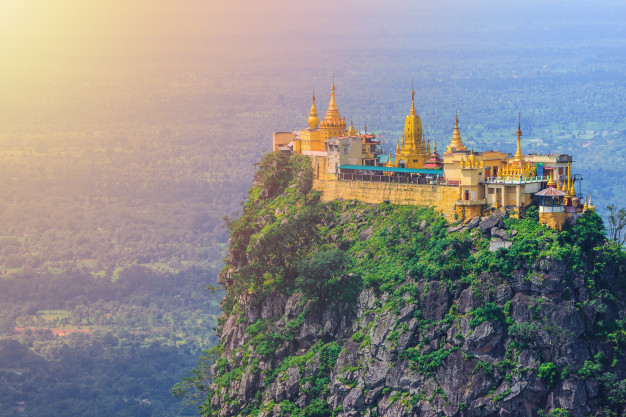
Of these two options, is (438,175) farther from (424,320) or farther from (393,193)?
(424,320)

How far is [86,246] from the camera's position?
15525 cm

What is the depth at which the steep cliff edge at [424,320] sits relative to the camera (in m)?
59.2

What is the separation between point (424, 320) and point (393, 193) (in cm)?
920

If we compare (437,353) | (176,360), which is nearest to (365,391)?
(437,353)

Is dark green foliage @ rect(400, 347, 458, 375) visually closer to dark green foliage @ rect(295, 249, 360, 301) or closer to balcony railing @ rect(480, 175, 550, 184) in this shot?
dark green foliage @ rect(295, 249, 360, 301)

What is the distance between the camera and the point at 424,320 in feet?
202

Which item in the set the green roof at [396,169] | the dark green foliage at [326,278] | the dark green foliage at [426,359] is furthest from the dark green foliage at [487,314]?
the green roof at [396,169]

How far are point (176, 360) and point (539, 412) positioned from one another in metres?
66.4

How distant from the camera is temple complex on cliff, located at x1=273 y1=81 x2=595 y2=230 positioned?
63.0 m

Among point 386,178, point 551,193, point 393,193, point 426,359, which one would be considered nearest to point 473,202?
point 551,193

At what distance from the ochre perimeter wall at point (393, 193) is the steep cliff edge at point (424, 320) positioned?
1.58 ft

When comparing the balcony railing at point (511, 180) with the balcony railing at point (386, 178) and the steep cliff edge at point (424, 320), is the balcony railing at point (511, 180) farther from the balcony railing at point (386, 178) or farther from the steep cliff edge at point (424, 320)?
the balcony railing at point (386, 178)

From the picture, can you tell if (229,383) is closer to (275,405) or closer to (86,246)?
(275,405)

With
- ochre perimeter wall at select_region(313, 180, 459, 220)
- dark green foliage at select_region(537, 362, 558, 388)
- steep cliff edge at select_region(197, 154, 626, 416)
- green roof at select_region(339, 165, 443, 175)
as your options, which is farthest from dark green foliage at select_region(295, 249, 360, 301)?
dark green foliage at select_region(537, 362, 558, 388)
